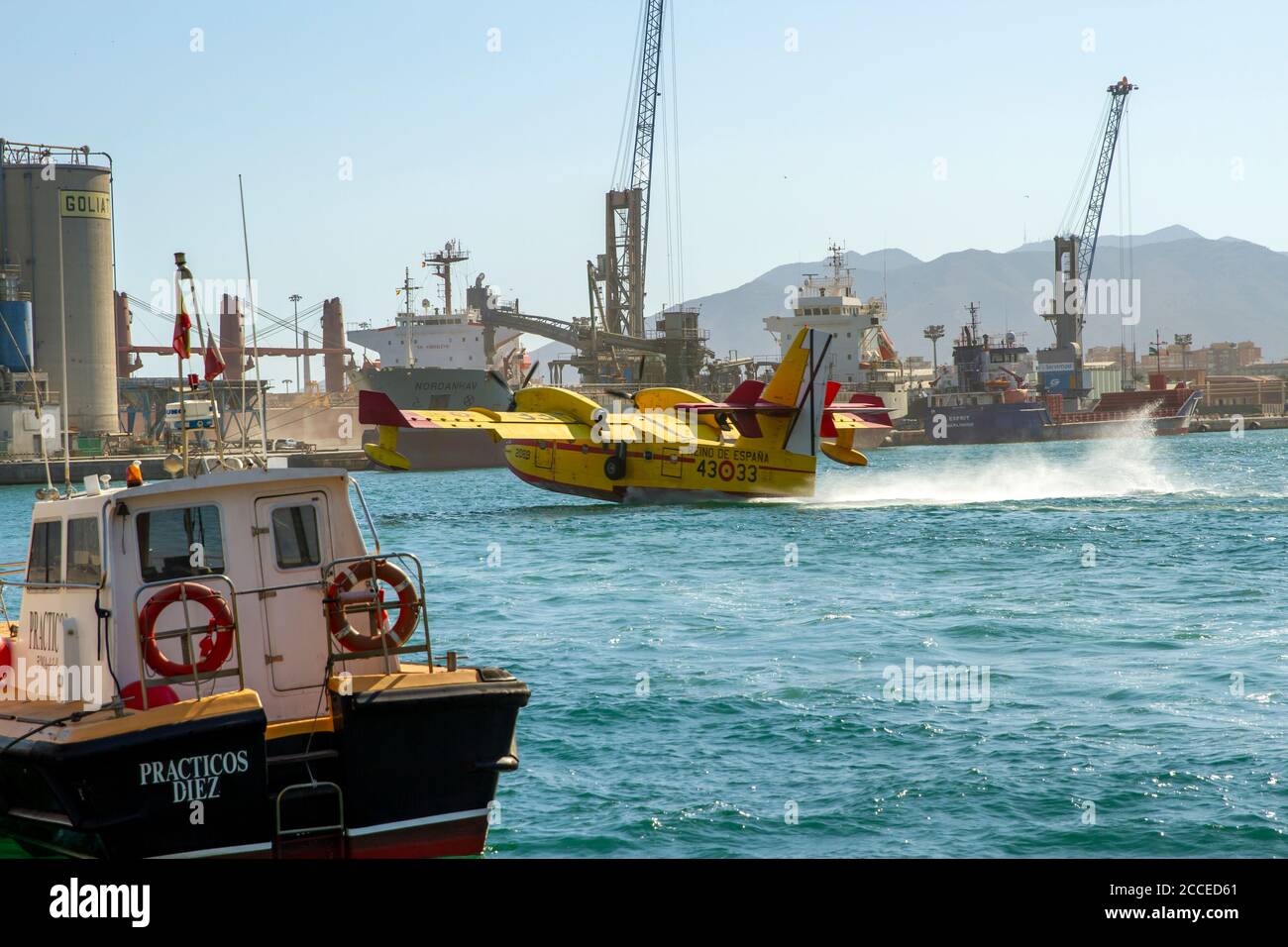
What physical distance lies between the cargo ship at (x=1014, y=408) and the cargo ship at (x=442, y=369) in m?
45.5

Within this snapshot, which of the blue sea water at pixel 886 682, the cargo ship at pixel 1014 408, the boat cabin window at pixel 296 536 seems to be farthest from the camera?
the cargo ship at pixel 1014 408

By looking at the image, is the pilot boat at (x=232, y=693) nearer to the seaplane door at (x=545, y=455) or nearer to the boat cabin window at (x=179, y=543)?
the boat cabin window at (x=179, y=543)

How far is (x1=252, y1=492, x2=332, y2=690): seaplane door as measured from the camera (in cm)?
1024

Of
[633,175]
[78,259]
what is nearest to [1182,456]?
[633,175]

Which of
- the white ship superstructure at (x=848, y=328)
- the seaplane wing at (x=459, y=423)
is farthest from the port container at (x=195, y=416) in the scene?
the white ship superstructure at (x=848, y=328)

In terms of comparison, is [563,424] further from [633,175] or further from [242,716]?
[633,175]

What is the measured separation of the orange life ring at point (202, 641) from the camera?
9.26 m

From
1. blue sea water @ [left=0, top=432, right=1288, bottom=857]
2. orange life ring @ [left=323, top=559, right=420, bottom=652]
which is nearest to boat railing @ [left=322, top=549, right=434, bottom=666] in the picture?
orange life ring @ [left=323, top=559, right=420, bottom=652]

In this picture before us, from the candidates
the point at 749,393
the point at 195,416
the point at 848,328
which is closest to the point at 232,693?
the point at 195,416

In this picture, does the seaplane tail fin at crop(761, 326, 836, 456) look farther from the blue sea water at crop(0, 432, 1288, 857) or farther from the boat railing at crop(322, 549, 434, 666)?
A: the boat railing at crop(322, 549, 434, 666)

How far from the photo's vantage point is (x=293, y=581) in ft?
33.9

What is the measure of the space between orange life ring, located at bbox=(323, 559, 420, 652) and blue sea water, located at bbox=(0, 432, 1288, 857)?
2.12 m

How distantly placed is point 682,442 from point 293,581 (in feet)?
125
